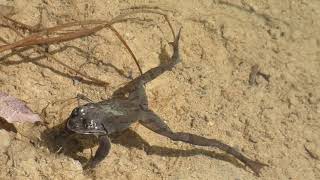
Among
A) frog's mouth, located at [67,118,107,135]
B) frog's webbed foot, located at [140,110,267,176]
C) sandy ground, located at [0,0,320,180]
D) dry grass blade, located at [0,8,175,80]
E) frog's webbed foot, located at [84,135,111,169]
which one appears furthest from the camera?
dry grass blade, located at [0,8,175,80]

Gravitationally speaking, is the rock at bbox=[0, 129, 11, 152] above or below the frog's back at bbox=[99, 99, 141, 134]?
below

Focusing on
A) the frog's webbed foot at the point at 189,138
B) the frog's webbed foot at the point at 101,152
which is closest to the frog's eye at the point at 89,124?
the frog's webbed foot at the point at 101,152

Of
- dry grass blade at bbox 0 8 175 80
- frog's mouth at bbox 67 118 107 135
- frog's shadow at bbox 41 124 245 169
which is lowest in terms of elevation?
frog's shadow at bbox 41 124 245 169

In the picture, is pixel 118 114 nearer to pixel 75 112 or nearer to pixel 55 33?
pixel 75 112

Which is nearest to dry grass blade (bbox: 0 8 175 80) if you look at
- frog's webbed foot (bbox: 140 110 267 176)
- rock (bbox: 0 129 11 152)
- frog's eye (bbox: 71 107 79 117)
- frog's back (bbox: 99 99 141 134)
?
frog's back (bbox: 99 99 141 134)

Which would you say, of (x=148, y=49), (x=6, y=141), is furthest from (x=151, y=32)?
(x=6, y=141)

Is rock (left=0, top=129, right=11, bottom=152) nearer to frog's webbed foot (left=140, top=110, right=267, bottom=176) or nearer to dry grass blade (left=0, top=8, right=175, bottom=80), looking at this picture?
dry grass blade (left=0, top=8, right=175, bottom=80)

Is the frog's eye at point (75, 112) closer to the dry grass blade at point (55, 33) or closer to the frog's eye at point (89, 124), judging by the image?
the frog's eye at point (89, 124)
